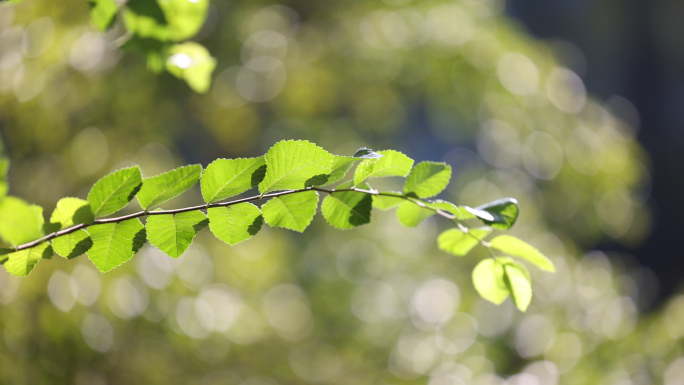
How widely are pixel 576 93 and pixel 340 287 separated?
3.08ft

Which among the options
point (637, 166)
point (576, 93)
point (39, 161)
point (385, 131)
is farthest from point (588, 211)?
point (39, 161)

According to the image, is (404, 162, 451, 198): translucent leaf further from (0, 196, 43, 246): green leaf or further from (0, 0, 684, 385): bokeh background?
(0, 0, 684, 385): bokeh background

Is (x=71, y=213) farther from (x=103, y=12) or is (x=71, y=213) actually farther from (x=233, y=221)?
(x=103, y=12)

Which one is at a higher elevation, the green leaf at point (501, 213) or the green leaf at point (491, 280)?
the green leaf at point (501, 213)

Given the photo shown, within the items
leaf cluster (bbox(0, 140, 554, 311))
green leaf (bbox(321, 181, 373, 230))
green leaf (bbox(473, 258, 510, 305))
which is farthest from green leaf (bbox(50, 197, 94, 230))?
green leaf (bbox(473, 258, 510, 305))

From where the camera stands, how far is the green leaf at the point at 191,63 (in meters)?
0.44

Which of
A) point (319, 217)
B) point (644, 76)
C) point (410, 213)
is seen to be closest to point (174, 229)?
point (410, 213)

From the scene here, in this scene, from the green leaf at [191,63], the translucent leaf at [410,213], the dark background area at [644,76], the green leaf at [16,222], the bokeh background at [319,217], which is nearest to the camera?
the green leaf at [16,222]

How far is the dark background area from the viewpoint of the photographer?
2.62 meters

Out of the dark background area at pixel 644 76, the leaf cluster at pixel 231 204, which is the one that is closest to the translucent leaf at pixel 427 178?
the leaf cluster at pixel 231 204

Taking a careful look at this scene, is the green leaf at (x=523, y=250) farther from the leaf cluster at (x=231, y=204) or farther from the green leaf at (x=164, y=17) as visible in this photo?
the green leaf at (x=164, y=17)

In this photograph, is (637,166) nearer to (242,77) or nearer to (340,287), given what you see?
(340,287)

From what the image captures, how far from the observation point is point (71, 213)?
0.82 ft

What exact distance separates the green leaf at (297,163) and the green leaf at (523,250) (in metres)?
0.13
